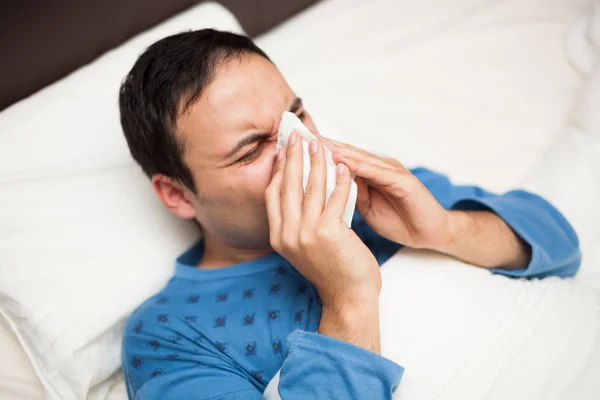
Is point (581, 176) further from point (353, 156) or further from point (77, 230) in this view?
point (77, 230)

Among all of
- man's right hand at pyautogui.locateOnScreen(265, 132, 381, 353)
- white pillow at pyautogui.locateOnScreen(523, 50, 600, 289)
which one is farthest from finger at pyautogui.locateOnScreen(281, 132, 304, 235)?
white pillow at pyautogui.locateOnScreen(523, 50, 600, 289)

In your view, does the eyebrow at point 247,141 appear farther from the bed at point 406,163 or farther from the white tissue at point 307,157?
the bed at point 406,163

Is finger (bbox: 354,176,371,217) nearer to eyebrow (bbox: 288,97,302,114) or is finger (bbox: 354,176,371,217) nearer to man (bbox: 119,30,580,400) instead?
man (bbox: 119,30,580,400)

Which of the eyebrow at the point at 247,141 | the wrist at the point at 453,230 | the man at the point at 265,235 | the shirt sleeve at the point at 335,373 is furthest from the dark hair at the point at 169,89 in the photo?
the wrist at the point at 453,230

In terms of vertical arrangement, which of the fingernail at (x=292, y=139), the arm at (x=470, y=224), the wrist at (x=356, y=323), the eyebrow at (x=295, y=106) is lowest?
the wrist at (x=356, y=323)

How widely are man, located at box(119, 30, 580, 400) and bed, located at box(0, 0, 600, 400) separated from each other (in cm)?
10

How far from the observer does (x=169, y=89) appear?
1094mm

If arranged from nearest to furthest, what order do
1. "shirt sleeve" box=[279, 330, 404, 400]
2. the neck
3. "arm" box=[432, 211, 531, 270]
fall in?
1. "shirt sleeve" box=[279, 330, 404, 400]
2. "arm" box=[432, 211, 531, 270]
3. the neck

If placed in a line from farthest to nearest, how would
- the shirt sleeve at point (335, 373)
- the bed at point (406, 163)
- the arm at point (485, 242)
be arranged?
the arm at point (485, 242) < the bed at point (406, 163) < the shirt sleeve at point (335, 373)

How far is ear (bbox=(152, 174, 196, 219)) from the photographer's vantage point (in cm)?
121

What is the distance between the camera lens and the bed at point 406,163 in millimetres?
1018

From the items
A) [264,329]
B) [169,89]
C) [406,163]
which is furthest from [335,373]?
[406,163]

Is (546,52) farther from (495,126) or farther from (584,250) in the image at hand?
(584,250)

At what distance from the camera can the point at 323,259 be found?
942mm
